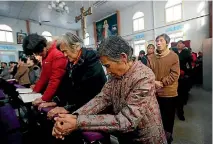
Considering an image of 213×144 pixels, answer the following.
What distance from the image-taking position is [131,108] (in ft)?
2.58

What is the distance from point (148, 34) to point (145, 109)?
385 inches

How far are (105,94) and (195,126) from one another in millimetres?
2287

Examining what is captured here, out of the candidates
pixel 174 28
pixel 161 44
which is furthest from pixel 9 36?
pixel 161 44

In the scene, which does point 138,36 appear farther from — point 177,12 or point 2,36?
point 2,36

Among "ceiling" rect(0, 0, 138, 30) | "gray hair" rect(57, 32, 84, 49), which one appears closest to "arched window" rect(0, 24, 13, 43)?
"ceiling" rect(0, 0, 138, 30)

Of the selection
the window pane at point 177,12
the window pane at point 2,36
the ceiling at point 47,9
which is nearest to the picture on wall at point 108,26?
the ceiling at point 47,9

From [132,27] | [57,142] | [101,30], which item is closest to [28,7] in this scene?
[101,30]

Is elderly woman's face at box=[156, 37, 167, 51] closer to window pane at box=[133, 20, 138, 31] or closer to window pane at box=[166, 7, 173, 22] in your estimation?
window pane at box=[166, 7, 173, 22]

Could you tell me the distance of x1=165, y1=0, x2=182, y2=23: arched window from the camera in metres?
8.45

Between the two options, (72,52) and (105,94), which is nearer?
(105,94)

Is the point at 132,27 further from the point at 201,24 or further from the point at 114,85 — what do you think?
the point at 114,85

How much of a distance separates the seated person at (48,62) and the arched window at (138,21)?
9283 millimetres

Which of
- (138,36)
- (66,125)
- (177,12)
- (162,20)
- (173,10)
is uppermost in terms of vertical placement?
(173,10)

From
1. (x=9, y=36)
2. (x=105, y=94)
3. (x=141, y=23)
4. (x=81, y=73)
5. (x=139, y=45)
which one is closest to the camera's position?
(x=105, y=94)
